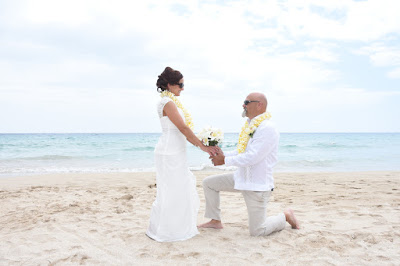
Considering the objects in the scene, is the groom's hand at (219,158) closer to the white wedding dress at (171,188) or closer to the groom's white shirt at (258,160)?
the groom's white shirt at (258,160)

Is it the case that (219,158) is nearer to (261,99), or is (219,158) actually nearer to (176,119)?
(176,119)

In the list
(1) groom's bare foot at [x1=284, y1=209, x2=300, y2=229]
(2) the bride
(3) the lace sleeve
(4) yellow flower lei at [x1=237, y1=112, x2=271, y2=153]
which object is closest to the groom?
(4) yellow flower lei at [x1=237, y1=112, x2=271, y2=153]

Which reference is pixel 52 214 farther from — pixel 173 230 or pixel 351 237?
pixel 351 237

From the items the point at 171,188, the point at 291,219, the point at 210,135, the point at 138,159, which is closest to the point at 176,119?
the point at 210,135

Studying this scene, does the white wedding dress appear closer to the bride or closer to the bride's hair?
the bride

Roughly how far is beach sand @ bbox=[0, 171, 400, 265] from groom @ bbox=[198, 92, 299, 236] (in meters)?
0.24

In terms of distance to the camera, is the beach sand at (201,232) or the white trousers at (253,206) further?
the white trousers at (253,206)

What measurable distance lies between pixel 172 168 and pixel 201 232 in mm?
1082

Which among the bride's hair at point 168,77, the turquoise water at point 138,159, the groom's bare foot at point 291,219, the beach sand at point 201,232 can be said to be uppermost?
the bride's hair at point 168,77

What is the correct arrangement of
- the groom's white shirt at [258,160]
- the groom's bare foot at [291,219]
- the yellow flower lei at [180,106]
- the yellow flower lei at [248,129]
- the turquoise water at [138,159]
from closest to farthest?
1. the groom's white shirt at [258,160]
2. the yellow flower lei at [248,129]
3. the yellow flower lei at [180,106]
4. the groom's bare foot at [291,219]
5. the turquoise water at [138,159]

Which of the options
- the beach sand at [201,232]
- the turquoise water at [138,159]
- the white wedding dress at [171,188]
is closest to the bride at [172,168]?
the white wedding dress at [171,188]

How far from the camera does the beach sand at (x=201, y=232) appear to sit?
3750 mm

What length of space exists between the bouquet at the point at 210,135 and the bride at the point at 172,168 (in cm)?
8

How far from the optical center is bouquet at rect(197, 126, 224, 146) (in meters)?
4.50
